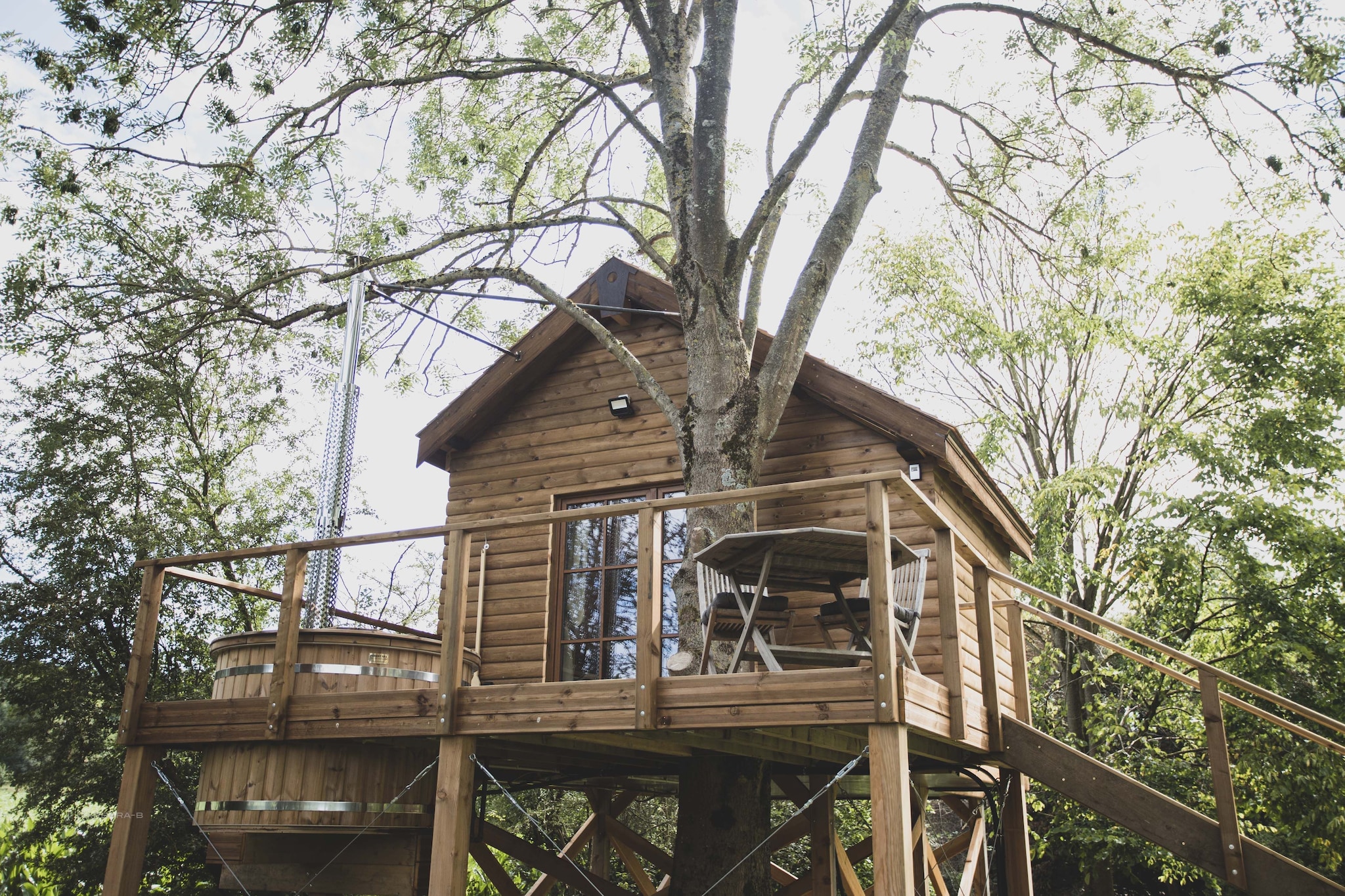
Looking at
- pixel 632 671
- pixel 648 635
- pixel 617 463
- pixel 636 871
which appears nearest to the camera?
pixel 648 635

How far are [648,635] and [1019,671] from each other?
4939 millimetres

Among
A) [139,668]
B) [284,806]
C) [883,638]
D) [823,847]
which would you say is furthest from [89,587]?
[883,638]

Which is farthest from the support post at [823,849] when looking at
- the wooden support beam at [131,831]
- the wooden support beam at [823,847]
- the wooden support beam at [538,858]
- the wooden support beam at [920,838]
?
the wooden support beam at [131,831]

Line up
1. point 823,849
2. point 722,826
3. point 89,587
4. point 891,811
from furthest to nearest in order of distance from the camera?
point 89,587 → point 823,849 → point 722,826 → point 891,811

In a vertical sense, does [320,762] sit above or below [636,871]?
above

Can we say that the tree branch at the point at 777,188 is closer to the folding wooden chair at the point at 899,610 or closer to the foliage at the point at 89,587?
the folding wooden chair at the point at 899,610

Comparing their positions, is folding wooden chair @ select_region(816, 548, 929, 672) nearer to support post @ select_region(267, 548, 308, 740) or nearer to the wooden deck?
the wooden deck

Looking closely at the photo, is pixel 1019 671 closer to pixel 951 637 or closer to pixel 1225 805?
pixel 1225 805

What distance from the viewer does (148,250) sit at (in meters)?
14.0

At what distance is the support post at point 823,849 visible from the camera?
25.7 feet

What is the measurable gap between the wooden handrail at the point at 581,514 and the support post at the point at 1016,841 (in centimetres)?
390

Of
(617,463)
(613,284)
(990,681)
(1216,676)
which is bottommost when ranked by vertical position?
(1216,676)

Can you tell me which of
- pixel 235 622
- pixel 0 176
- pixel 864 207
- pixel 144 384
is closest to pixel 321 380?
pixel 144 384

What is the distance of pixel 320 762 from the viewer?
6.34 metres
